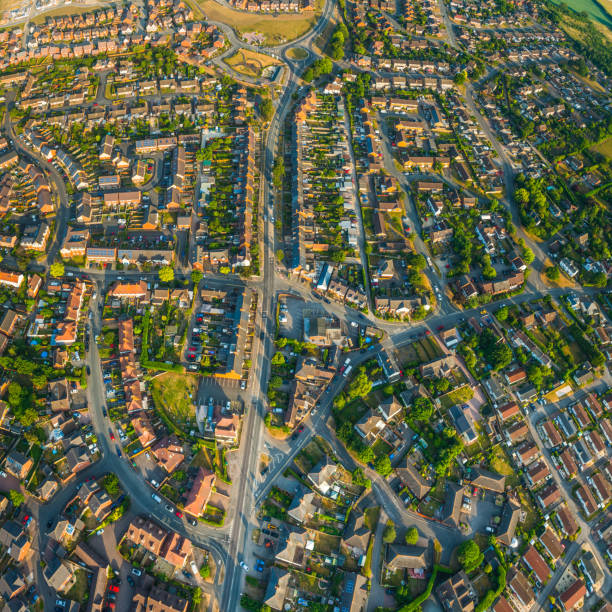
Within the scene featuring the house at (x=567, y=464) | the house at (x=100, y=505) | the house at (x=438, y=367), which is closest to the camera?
the house at (x=100, y=505)

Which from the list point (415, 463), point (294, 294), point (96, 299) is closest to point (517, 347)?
point (415, 463)

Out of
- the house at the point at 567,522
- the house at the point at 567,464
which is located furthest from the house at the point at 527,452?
the house at the point at 567,522

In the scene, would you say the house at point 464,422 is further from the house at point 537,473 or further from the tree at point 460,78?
the tree at point 460,78

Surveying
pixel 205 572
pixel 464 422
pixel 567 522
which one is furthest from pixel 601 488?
pixel 205 572

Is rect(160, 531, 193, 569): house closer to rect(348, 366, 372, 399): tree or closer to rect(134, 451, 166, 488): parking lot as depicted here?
rect(134, 451, 166, 488): parking lot

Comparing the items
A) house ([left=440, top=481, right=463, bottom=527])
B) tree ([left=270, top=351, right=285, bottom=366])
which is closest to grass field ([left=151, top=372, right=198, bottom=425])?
tree ([left=270, top=351, right=285, bottom=366])

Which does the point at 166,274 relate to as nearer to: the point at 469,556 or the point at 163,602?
the point at 163,602
